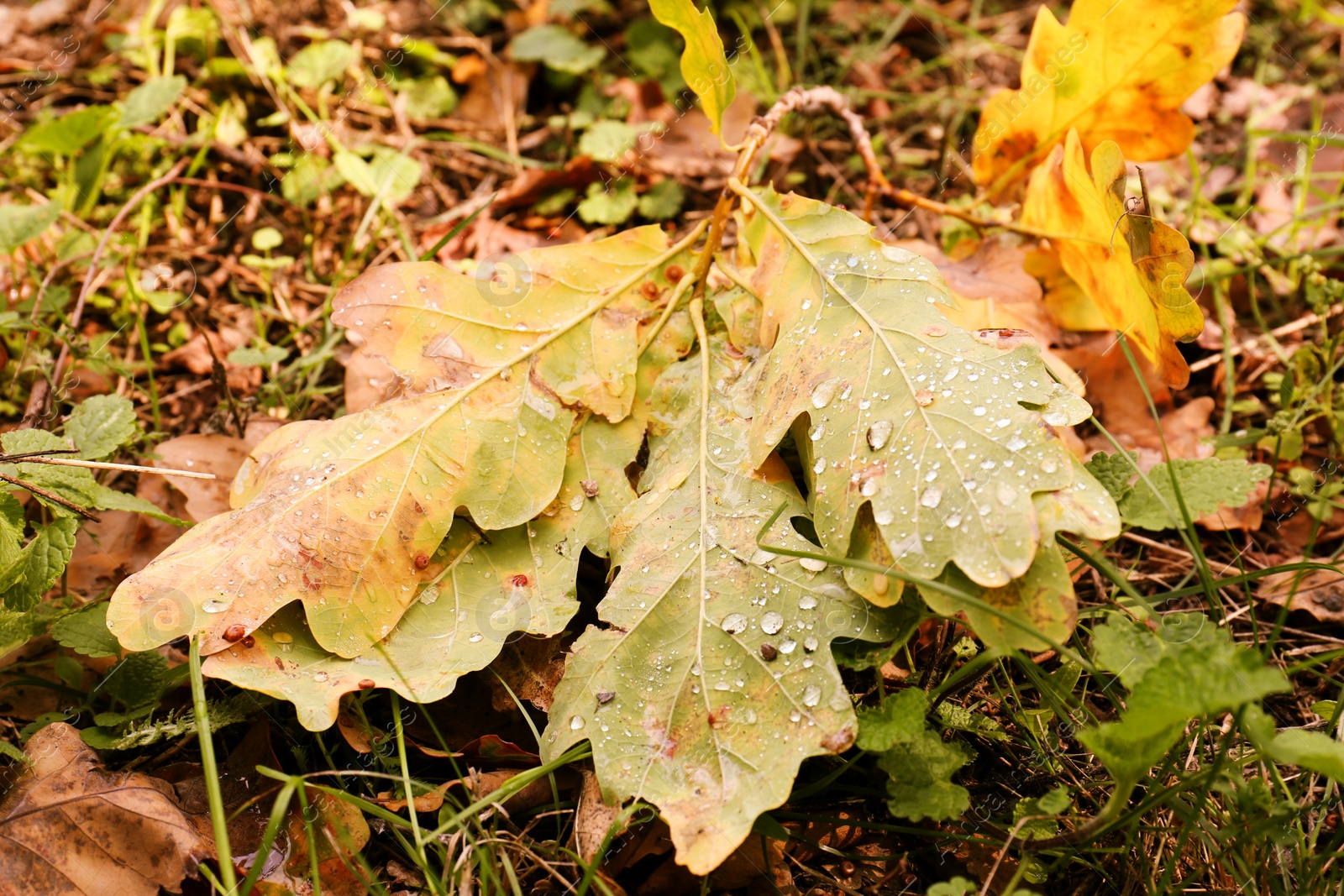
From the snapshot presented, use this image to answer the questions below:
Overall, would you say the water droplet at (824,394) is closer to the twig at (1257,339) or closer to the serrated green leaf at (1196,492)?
the serrated green leaf at (1196,492)

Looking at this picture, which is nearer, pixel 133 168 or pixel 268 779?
pixel 268 779

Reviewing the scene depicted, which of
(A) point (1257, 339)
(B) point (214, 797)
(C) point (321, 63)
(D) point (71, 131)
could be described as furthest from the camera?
(C) point (321, 63)

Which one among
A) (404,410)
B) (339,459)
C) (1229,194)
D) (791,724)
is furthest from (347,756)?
(1229,194)

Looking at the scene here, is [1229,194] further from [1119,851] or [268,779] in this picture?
[268,779]

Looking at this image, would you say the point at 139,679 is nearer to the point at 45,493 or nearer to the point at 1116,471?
the point at 45,493

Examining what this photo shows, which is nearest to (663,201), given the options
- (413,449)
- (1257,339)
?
(413,449)

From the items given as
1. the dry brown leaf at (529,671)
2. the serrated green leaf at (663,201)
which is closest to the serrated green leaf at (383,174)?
the serrated green leaf at (663,201)

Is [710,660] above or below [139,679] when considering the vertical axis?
above
